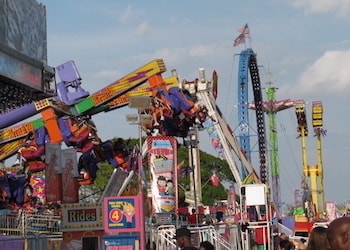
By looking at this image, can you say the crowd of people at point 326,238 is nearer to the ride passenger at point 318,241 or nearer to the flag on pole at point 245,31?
the ride passenger at point 318,241

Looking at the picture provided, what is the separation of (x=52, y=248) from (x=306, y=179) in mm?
47730

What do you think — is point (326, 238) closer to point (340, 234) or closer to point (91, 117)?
point (340, 234)

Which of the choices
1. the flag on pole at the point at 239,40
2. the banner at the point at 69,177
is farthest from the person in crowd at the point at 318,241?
the flag on pole at the point at 239,40

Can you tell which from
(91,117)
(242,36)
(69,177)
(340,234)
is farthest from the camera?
(242,36)

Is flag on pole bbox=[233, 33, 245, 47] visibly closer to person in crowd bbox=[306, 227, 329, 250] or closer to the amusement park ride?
the amusement park ride

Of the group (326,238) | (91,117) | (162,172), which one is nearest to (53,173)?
(162,172)

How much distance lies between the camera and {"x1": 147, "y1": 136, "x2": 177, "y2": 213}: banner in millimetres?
24000

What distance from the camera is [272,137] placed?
73312 mm

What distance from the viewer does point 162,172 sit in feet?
78.9

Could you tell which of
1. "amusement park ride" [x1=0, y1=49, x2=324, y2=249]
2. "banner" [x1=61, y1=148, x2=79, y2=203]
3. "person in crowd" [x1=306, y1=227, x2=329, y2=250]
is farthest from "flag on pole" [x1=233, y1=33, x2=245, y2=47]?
"person in crowd" [x1=306, y1=227, x2=329, y2=250]

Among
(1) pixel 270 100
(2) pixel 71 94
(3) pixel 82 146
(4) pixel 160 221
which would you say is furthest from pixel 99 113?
(1) pixel 270 100

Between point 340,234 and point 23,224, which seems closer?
point 340,234

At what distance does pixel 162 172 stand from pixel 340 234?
20124mm

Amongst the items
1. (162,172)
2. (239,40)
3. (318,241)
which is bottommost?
(318,241)
